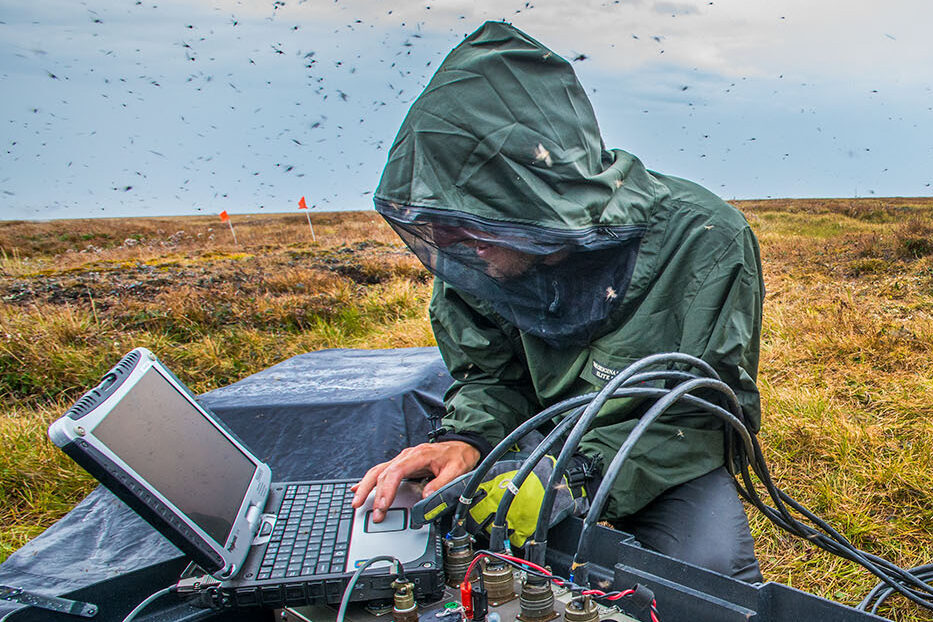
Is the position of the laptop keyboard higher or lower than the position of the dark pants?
higher

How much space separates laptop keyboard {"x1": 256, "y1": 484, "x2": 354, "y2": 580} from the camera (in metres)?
1.41

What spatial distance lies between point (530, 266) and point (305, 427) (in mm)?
1633

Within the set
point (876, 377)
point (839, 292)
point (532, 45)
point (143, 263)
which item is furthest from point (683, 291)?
point (143, 263)

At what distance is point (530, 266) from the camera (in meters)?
1.89

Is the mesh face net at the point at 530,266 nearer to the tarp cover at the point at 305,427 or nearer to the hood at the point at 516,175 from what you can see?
the hood at the point at 516,175

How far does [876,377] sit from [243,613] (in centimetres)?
381

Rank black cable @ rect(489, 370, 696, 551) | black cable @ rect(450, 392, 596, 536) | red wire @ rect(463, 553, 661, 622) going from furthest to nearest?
black cable @ rect(450, 392, 596, 536) → black cable @ rect(489, 370, 696, 551) → red wire @ rect(463, 553, 661, 622)

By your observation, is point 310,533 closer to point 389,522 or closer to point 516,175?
point 389,522

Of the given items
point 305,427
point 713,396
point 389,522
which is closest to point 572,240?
point 713,396

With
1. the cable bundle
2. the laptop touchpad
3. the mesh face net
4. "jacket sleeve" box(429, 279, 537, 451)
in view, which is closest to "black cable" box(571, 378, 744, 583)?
the cable bundle

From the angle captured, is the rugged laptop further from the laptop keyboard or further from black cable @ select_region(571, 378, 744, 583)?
black cable @ select_region(571, 378, 744, 583)

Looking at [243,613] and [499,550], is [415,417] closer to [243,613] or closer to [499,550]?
[243,613]

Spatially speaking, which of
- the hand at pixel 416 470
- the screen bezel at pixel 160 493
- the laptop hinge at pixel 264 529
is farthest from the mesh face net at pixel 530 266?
the laptop hinge at pixel 264 529

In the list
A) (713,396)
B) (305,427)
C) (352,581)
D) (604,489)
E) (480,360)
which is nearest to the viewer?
(604,489)
